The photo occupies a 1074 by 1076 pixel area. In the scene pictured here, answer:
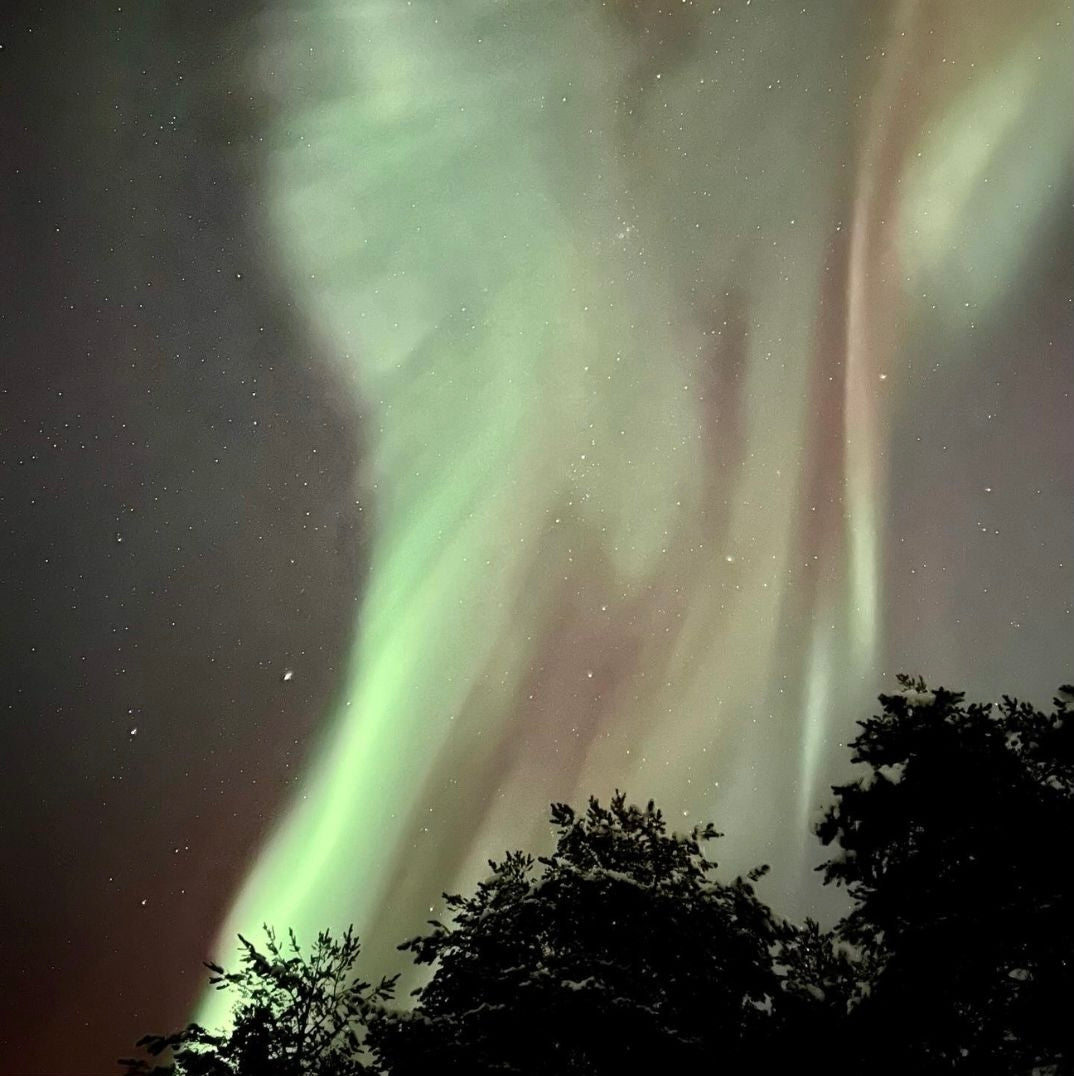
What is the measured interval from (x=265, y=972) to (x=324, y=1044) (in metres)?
1.13

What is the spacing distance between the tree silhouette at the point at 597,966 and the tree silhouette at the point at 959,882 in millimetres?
1047

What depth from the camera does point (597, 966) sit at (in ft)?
25.8

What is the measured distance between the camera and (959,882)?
7.61 metres

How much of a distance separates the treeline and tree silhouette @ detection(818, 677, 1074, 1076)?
0.05ft

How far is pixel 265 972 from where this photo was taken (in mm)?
10070

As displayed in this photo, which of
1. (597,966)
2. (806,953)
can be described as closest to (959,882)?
(806,953)

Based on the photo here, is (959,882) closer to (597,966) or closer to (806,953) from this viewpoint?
(806,953)

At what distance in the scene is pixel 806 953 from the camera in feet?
28.1

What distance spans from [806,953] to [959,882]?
1.80 metres

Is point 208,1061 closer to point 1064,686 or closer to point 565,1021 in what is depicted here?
point 565,1021

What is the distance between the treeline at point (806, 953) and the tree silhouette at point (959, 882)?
2cm

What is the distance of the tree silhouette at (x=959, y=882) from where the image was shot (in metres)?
7.16

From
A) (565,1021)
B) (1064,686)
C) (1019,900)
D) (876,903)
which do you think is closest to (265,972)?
(565,1021)

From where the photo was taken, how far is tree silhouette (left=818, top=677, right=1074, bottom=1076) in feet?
23.5
